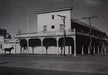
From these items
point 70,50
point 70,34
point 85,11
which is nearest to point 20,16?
point 85,11

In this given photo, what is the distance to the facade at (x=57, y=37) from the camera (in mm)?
16078

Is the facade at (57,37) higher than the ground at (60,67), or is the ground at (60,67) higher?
the facade at (57,37)

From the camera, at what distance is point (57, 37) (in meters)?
16.1

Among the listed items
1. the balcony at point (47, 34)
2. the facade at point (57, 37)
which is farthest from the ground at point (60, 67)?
the facade at point (57, 37)

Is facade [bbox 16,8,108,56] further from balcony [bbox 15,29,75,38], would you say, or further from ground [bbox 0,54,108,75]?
ground [bbox 0,54,108,75]

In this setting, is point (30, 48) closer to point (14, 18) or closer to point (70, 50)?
point (70, 50)

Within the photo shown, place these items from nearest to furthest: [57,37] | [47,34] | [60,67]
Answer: [60,67] → [57,37] → [47,34]

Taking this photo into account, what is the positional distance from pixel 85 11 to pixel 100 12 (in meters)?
0.37

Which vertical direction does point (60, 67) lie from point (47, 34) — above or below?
below

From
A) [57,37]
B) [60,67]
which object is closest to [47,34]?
[57,37]

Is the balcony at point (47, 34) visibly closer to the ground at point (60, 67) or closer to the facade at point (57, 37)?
the facade at point (57, 37)

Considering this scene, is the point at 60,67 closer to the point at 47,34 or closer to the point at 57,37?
the point at 57,37

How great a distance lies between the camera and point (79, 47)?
A: 16.9m

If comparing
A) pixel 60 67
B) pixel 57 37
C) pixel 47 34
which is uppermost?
pixel 47 34
